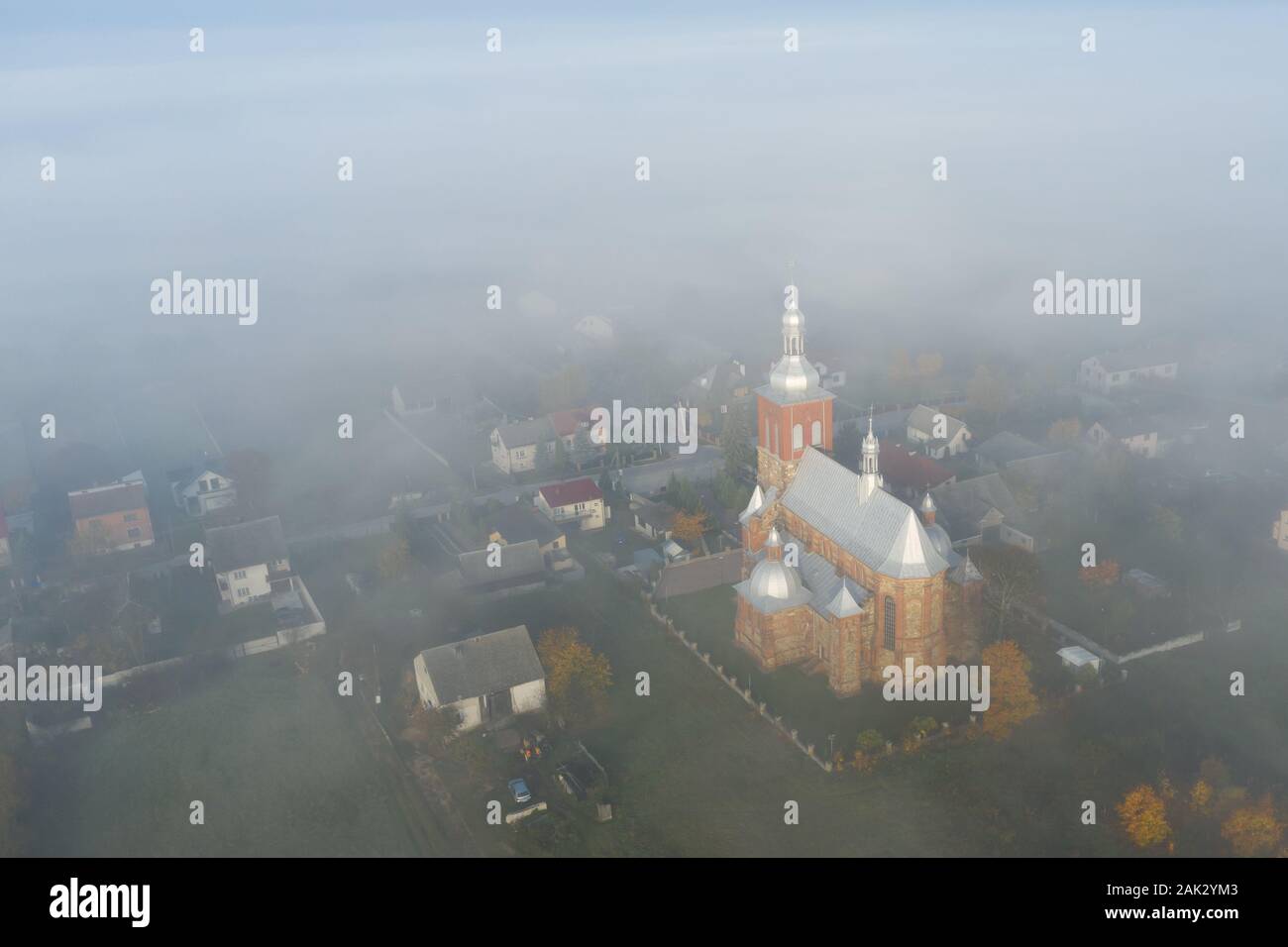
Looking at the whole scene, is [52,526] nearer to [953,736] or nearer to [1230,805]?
[953,736]

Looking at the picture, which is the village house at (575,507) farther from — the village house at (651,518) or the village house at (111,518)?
the village house at (111,518)

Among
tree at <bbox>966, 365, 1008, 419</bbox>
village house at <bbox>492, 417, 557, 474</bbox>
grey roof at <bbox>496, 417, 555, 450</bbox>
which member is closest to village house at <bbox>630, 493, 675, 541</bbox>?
village house at <bbox>492, 417, 557, 474</bbox>

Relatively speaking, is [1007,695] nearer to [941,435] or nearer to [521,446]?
[941,435]

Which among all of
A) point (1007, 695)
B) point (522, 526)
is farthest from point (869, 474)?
point (522, 526)

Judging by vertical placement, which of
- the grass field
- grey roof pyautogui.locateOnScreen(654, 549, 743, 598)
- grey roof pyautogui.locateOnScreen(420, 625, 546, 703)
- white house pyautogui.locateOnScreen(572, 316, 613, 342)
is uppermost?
white house pyautogui.locateOnScreen(572, 316, 613, 342)

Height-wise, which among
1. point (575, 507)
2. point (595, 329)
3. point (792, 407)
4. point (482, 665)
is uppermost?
point (595, 329)

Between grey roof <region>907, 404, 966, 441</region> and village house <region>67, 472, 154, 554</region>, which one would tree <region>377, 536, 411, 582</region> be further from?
grey roof <region>907, 404, 966, 441</region>
